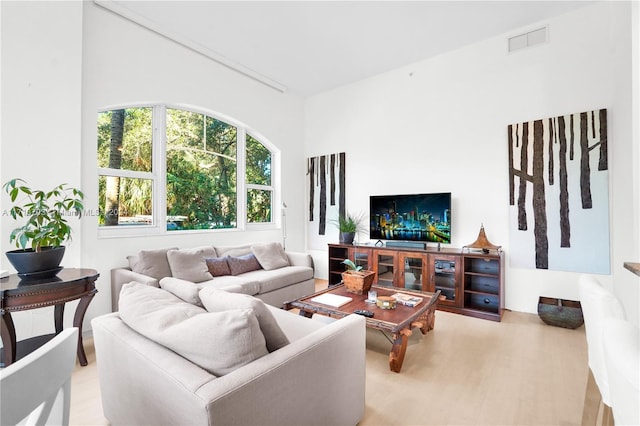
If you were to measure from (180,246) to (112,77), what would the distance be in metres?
2.07

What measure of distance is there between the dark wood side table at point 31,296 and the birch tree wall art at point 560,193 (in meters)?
4.35

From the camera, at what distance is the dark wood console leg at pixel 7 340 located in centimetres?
199

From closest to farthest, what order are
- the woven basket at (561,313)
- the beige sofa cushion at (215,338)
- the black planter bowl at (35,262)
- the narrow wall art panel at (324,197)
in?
the beige sofa cushion at (215,338) < the black planter bowl at (35,262) < the woven basket at (561,313) < the narrow wall art panel at (324,197)

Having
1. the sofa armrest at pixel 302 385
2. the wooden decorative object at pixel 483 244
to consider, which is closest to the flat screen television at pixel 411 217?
the wooden decorative object at pixel 483 244

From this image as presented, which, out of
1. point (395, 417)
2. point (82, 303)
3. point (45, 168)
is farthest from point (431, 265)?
point (45, 168)

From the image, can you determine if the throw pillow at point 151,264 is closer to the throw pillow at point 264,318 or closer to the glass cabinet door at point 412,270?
the throw pillow at point 264,318

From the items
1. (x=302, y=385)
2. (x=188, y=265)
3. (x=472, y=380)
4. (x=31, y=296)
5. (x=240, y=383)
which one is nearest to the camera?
(x=240, y=383)

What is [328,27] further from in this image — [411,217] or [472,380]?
[472,380]

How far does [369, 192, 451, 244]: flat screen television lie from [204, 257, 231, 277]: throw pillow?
7.20 feet

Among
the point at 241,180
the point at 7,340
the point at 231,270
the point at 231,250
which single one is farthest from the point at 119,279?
the point at 241,180

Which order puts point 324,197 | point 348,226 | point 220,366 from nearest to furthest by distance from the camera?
point 220,366 < point 348,226 < point 324,197

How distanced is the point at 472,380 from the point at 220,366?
1.88m

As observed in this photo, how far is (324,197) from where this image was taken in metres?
5.41

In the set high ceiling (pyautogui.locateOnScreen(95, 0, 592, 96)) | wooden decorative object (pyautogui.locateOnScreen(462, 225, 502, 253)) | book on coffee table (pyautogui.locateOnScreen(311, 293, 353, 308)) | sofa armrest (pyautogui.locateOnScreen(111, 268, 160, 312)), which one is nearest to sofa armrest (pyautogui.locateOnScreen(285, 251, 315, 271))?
book on coffee table (pyautogui.locateOnScreen(311, 293, 353, 308))
